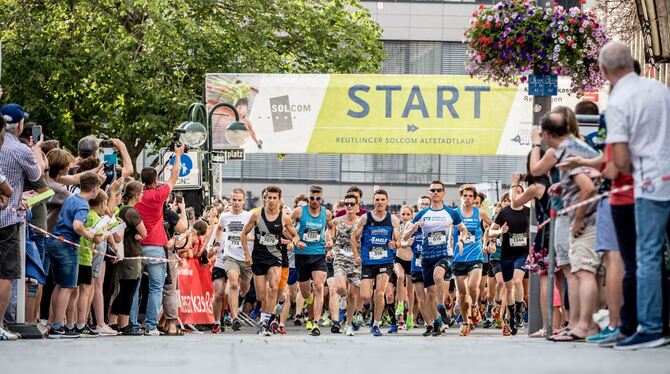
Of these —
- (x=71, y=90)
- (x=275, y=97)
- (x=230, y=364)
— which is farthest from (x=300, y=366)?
(x=71, y=90)

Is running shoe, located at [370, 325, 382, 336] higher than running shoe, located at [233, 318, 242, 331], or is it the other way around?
running shoe, located at [370, 325, 382, 336]

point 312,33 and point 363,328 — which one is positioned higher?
point 312,33

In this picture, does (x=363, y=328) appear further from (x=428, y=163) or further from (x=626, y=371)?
(x=428, y=163)

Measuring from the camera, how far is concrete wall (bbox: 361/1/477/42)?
58.3m

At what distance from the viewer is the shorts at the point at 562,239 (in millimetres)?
12547

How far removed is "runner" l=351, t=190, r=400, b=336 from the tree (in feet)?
50.1

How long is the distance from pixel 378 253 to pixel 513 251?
76.6 inches

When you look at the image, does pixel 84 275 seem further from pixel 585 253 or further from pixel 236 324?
pixel 236 324

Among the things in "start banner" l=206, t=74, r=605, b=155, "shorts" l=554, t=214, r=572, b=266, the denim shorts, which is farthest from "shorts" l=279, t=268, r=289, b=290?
"shorts" l=554, t=214, r=572, b=266

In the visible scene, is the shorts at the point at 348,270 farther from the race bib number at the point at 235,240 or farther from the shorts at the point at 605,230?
the shorts at the point at 605,230

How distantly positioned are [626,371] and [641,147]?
2437 mm

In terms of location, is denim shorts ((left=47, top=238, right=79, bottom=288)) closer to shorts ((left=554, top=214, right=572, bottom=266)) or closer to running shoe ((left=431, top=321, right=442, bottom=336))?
shorts ((left=554, top=214, right=572, bottom=266))

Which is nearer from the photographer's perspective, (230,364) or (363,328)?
(230,364)

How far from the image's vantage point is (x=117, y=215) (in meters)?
17.1
